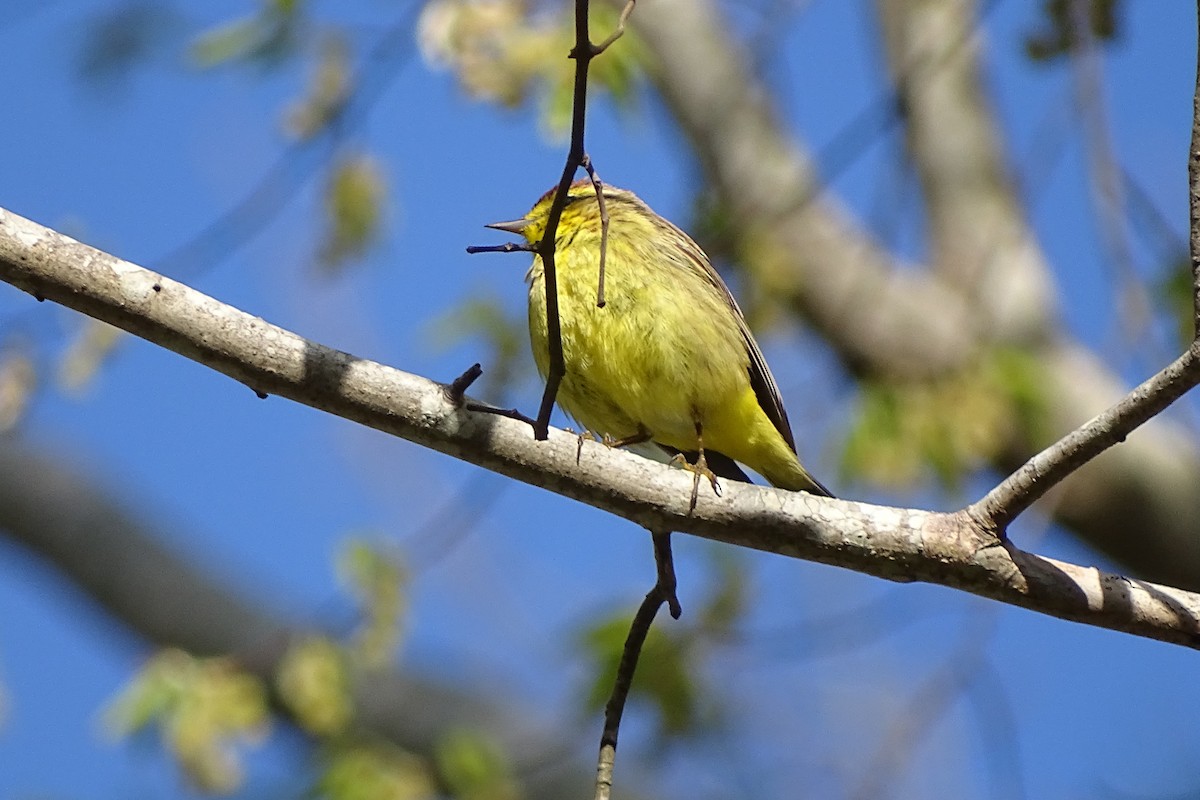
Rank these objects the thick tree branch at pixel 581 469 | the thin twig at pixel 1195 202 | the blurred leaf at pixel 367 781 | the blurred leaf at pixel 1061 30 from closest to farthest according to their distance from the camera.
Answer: the thin twig at pixel 1195 202 → the thick tree branch at pixel 581 469 → the blurred leaf at pixel 1061 30 → the blurred leaf at pixel 367 781

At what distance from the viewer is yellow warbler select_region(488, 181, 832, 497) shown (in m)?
4.72

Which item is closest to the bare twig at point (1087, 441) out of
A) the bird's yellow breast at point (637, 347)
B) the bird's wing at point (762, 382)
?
the bird's yellow breast at point (637, 347)

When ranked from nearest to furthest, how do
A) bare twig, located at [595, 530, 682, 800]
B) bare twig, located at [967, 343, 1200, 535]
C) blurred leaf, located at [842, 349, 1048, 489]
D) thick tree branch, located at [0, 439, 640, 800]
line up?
bare twig, located at [967, 343, 1200, 535] → bare twig, located at [595, 530, 682, 800] → blurred leaf, located at [842, 349, 1048, 489] → thick tree branch, located at [0, 439, 640, 800]

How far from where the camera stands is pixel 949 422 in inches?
268

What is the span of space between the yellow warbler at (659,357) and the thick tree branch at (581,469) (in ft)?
3.16

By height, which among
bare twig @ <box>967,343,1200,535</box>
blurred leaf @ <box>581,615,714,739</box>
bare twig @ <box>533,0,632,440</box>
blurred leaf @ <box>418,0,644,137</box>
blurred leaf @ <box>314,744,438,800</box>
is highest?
blurred leaf @ <box>418,0,644,137</box>

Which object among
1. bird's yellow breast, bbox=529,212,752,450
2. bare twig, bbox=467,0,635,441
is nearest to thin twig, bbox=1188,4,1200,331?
bare twig, bbox=467,0,635,441

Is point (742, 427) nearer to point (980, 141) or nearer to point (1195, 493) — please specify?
point (1195, 493)

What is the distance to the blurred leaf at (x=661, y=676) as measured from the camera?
6270 millimetres

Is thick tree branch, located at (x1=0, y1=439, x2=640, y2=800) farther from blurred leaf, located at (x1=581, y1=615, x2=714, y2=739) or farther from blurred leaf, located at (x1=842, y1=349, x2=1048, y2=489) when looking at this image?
blurred leaf, located at (x1=842, y1=349, x2=1048, y2=489)

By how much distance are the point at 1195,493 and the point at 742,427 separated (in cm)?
433

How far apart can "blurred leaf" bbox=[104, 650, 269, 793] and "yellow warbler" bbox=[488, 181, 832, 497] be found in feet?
6.58

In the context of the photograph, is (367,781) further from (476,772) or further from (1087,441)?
(1087,441)

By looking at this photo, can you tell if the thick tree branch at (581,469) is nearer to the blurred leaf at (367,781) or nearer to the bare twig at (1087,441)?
the bare twig at (1087,441)
